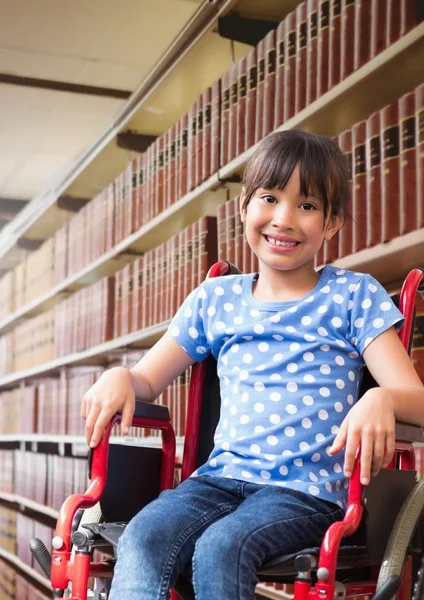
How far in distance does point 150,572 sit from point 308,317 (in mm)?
466

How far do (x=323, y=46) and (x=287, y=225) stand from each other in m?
0.97

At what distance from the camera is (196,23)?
2768 mm

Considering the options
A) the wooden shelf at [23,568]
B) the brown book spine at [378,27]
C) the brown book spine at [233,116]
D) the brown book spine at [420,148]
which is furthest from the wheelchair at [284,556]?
the wooden shelf at [23,568]

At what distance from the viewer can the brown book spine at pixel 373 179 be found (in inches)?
73.5

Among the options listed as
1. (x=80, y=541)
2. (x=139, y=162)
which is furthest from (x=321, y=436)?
(x=139, y=162)

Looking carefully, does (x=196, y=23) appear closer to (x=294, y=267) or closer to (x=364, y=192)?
(x=364, y=192)

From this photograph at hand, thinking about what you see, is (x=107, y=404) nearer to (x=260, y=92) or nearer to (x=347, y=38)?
(x=347, y=38)

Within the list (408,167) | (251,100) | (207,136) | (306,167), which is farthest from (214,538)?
(207,136)

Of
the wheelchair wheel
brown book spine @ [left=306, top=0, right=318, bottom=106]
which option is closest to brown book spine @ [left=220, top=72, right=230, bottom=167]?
brown book spine @ [left=306, top=0, right=318, bottom=106]

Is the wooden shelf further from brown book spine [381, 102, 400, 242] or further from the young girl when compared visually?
the young girl

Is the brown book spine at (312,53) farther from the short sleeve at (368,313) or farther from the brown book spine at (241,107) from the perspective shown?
the short sleeve at (368,313)

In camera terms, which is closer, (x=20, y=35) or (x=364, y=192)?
(x=364, y=192)

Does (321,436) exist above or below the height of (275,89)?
below

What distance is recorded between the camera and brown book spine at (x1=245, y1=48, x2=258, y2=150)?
2475mm
